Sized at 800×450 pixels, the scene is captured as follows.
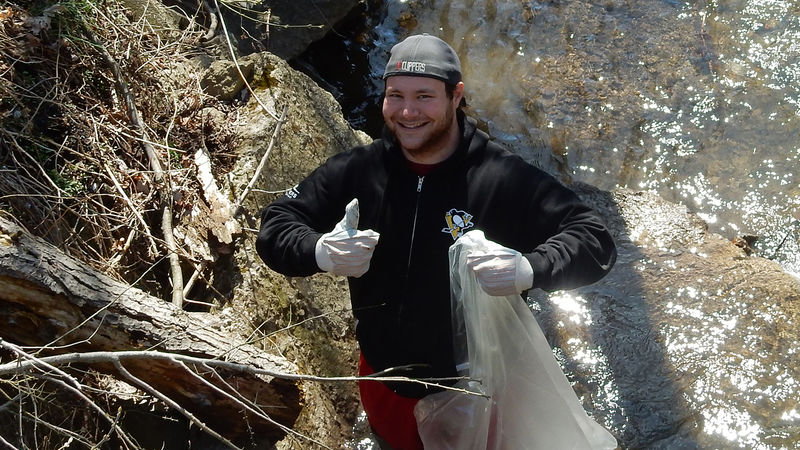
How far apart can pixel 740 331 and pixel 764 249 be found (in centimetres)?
103

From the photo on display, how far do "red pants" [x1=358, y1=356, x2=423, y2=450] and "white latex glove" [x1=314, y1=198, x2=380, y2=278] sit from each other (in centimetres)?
63

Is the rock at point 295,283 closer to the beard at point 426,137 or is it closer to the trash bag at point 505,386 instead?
the trash bag at point 505,386

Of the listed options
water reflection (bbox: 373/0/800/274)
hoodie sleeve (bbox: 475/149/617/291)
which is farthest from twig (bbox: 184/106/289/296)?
water reflection (bbox: 373/0/800/274)

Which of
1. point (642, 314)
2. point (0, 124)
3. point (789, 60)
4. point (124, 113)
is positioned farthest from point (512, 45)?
point (0, 124)

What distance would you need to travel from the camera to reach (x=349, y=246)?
2.39 m

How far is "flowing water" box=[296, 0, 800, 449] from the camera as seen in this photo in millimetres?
3498

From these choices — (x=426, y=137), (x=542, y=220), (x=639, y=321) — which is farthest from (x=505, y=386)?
(x=639, y=321)

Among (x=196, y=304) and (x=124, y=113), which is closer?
(x=196, y=304)

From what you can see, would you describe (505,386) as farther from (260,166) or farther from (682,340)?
(260,166)

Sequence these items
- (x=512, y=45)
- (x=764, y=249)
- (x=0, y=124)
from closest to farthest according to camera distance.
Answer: (x=0, y=124) < (x=764, y=249) < (x=512, y=45)

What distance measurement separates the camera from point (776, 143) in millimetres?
5141

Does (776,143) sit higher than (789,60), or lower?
lower

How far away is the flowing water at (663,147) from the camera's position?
350cm

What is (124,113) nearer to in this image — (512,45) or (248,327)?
(248,327)
